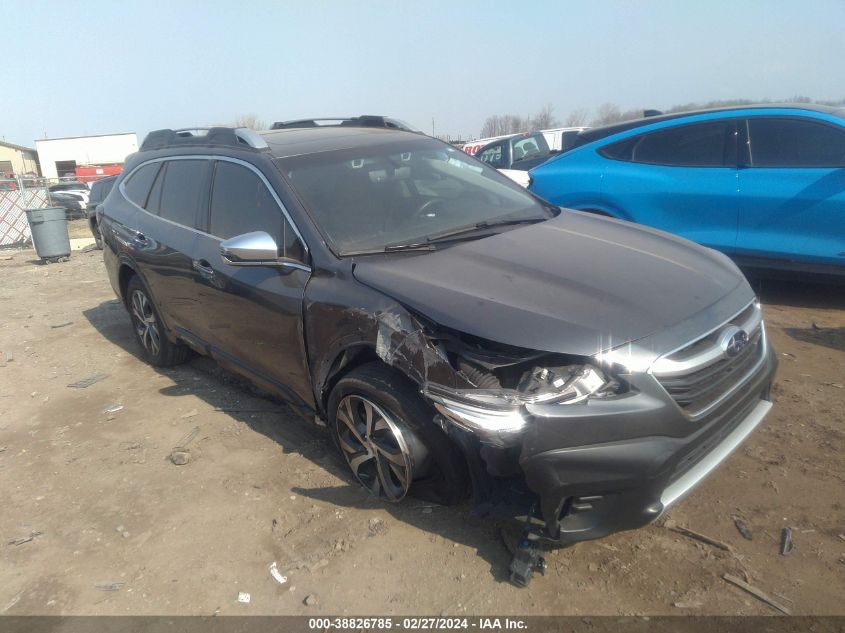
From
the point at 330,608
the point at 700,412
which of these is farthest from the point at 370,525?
the point at 700,412

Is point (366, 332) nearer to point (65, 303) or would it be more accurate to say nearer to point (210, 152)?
point (210, 152)

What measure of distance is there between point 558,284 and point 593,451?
30.2 inches

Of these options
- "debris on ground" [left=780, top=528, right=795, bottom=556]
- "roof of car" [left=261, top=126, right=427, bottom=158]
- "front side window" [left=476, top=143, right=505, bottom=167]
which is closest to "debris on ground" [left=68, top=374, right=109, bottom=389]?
"roof of car" [left=261, top=126, right=427, bottom=158]

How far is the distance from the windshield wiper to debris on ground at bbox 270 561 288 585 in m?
1.57

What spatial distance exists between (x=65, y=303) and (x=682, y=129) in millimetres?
7575

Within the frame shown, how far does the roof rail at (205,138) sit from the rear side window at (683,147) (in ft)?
12.1

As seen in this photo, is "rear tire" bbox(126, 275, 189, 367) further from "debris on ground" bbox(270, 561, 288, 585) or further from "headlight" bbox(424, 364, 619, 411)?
"headlight" bbox(424, 364, 619, 411)

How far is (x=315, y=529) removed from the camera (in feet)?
10.0

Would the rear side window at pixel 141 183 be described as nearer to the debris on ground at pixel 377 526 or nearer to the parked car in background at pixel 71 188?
the debris on ground at pixel 377 526

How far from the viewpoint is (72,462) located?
3.95 m

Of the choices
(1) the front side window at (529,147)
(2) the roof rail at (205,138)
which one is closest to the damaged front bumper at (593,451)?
(2) the roof rail at (205,138)

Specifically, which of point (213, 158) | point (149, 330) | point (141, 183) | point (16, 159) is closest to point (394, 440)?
point (213, 158)

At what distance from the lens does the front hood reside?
2400 millimetres

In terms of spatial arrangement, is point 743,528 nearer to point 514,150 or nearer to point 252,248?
point 252,248
